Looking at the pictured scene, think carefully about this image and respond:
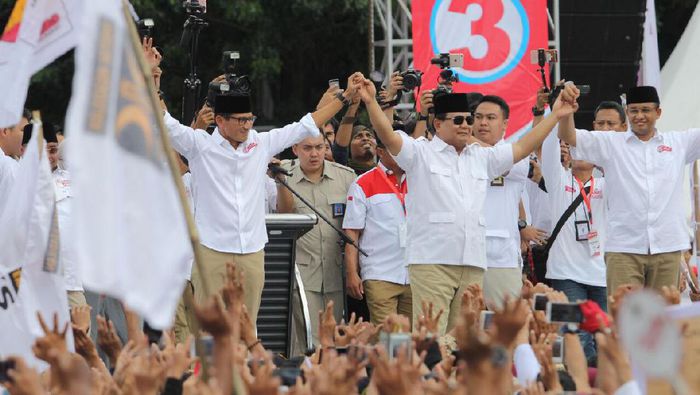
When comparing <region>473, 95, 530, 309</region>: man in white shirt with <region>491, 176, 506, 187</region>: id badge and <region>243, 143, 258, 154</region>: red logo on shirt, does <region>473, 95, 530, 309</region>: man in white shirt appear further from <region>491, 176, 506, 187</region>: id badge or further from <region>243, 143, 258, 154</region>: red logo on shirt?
<region>243, 143, 258, 154</region>: red logo on shirt

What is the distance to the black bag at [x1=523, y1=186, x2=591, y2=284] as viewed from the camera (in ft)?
32.1

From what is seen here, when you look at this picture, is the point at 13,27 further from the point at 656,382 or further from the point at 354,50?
the point at 354,50

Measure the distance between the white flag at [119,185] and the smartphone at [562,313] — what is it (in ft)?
4.08

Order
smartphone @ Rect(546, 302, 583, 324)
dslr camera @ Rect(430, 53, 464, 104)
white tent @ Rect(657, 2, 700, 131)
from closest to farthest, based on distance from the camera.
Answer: smartphone @ Rect(546, 302, 583, 324), dslr camera @ Rect(430, 53, 464, 104), white tent @ Rect(657, 2, 700, 131)

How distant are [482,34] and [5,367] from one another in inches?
336

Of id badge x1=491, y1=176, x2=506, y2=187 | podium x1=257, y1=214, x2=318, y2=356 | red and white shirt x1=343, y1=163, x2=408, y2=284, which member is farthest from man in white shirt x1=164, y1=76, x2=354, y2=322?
id badge x1=491, y1=176, x2=506, y2=187

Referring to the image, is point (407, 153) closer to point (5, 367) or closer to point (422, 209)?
point (422, 209)

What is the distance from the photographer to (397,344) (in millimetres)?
4609

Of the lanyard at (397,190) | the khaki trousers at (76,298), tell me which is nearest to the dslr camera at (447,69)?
the lanyard at (397,190)

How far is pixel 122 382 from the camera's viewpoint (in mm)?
4859

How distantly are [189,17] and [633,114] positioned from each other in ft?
9.02

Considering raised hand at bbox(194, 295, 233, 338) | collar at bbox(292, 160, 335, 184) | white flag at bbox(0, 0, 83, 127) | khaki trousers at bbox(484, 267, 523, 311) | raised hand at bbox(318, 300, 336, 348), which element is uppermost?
white flag at bbox(0, 0, 83, 127)

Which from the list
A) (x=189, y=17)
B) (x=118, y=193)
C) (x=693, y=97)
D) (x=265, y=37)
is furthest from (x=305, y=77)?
(x=118, y=193)

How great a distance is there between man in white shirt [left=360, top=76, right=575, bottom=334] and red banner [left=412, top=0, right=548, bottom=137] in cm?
379
